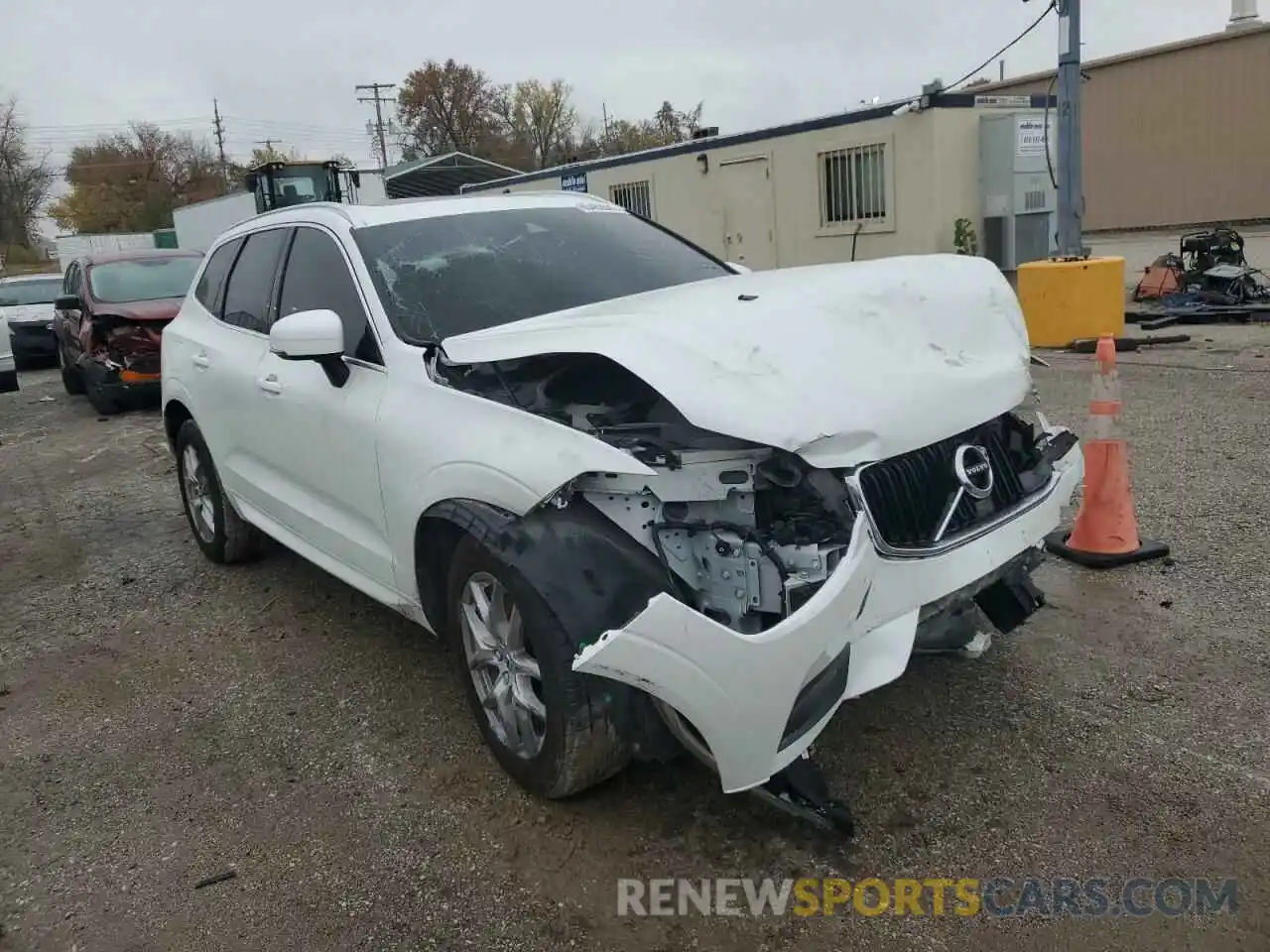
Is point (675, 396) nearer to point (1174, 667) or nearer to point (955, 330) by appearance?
point (955, 330)

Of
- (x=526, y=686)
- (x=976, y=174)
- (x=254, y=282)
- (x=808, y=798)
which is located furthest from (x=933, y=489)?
(x=976, y=174)

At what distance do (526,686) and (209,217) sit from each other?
118 feet

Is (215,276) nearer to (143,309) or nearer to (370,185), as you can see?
(143,309)

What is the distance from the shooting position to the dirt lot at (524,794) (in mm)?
→ 2693

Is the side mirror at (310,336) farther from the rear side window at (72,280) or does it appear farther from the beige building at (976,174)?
the beige building at (976,174)

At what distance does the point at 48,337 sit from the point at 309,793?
15.8m

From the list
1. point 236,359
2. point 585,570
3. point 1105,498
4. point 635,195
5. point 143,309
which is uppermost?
point 635,195

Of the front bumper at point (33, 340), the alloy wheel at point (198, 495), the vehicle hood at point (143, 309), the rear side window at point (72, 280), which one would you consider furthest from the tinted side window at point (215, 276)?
the front bumper at point (33, 340)

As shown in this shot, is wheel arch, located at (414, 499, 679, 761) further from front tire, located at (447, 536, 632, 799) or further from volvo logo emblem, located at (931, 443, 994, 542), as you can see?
volvo logo emblem, located at (931, 443, 994, 542)

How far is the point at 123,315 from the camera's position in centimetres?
1014

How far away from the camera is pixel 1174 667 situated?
3.71 metres

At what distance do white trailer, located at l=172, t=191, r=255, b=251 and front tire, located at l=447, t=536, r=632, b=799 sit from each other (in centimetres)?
2940

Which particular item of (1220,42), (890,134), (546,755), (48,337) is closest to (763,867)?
(546,755)

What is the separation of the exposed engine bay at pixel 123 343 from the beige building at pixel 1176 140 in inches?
661
